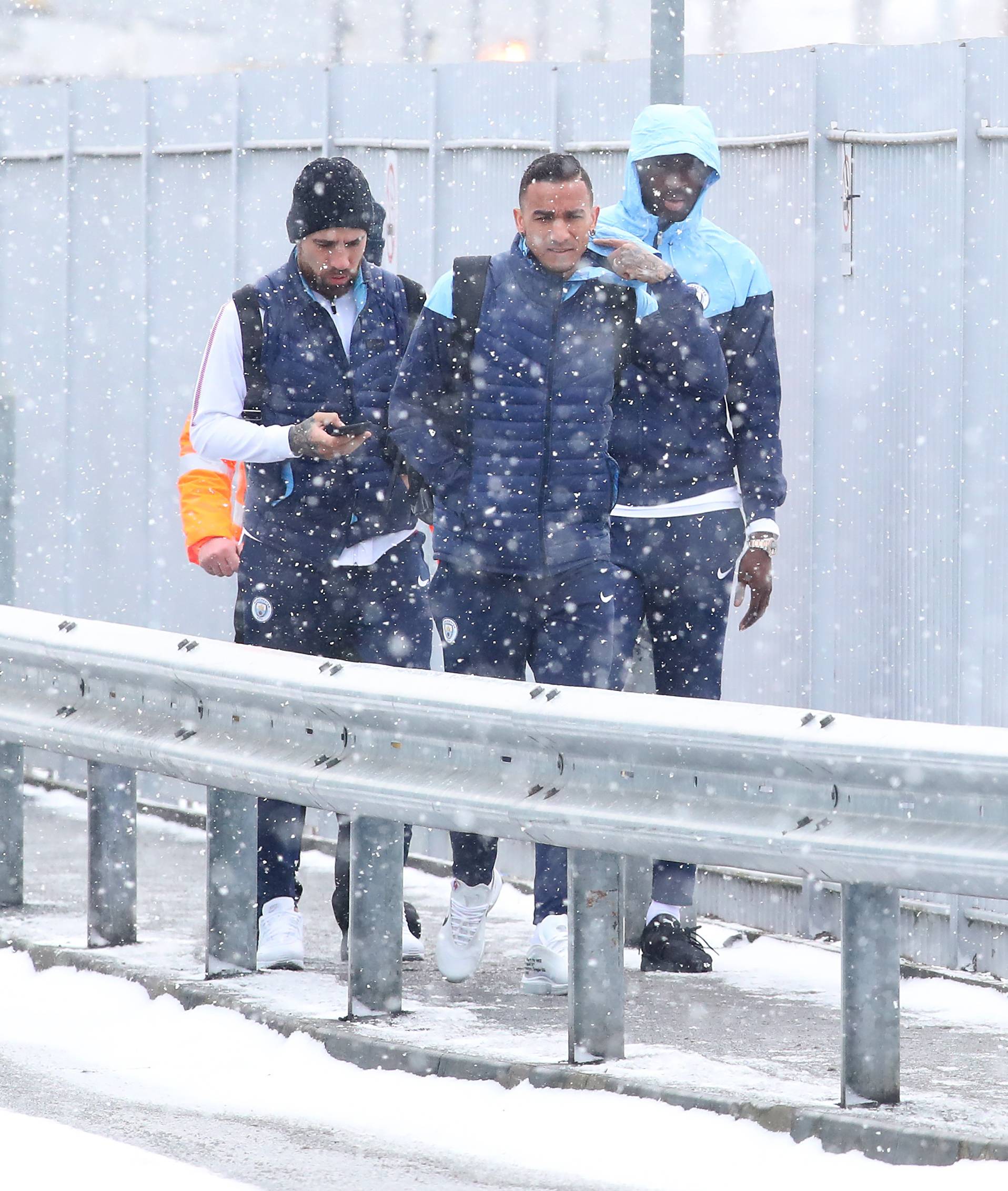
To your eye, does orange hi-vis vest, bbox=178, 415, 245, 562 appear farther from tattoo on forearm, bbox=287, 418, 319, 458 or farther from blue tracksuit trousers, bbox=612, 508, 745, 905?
blue tracksuit trousers, bbox=612, 508, 745, 905

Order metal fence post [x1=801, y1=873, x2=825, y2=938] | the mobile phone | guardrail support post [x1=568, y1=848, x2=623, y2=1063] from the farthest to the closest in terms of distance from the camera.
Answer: metal fence post [x1=801, y1=873, x2=825, y2=938] → the mobile phone → guardrail support post [x1=568, y1=848, x2=623, y2=1063]

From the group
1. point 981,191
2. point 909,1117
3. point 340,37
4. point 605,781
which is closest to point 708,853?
point 605,781

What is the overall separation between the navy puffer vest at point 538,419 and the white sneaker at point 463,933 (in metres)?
0.92

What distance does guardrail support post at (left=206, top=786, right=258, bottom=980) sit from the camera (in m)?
6.28

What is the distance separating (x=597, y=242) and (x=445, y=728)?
4.92 feet

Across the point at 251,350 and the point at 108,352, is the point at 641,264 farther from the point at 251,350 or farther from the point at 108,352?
the point at 108,352

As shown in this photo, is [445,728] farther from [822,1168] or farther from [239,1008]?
[822,1168]

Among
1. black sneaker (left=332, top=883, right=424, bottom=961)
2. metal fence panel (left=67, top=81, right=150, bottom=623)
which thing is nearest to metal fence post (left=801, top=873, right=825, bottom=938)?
black sneaker (left=332, top=883, right=424, bottom=961)

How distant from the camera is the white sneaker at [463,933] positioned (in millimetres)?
6562

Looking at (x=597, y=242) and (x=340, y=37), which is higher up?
(x=340, y=37)

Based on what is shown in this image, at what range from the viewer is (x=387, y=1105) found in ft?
17.7

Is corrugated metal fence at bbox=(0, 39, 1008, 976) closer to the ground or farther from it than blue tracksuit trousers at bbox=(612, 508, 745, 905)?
farther from it

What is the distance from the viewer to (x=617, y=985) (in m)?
5.46

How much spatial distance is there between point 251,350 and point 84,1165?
8.67ft
